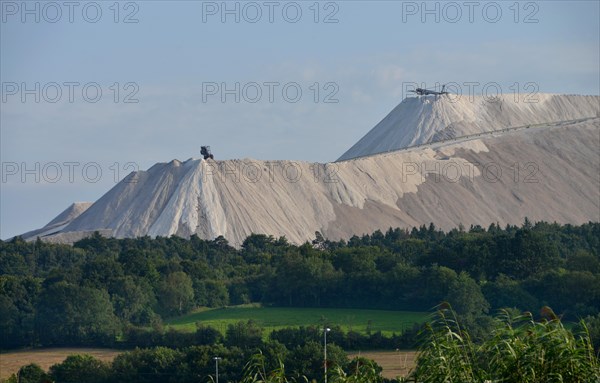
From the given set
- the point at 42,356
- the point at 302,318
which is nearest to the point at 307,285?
the point at 302,318

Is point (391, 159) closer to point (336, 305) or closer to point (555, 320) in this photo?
point (336, 305)

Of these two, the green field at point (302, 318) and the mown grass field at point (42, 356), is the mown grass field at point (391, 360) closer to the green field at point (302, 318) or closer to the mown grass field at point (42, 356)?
the green field at point (302, 318)

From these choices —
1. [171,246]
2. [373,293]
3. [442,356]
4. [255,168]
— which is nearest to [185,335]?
[373,293]

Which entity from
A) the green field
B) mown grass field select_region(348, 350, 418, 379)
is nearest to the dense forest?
the green field

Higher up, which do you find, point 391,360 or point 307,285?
point 307,285

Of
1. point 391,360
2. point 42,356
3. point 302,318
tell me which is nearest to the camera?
point 391,360

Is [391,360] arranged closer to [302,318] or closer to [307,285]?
[302,318]

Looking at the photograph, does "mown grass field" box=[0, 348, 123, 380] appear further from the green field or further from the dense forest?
the green field
